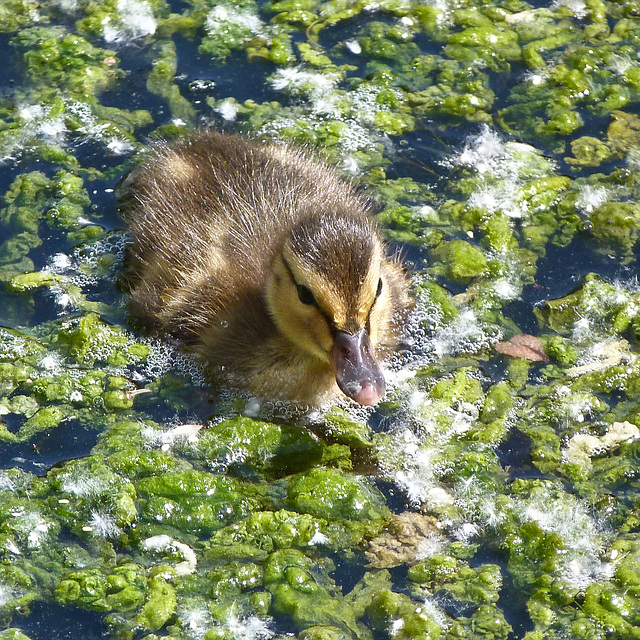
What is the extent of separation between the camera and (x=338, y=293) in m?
4.33

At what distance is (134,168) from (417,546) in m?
3.26

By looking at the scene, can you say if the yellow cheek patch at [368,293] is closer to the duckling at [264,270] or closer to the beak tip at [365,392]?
the duckling at [264,270]

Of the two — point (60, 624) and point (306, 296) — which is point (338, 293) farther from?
point (60, 624)

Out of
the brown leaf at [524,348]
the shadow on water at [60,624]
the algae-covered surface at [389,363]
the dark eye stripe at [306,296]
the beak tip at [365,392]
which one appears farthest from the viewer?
the brown leaf at [524,348]

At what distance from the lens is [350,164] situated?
20.8 ft

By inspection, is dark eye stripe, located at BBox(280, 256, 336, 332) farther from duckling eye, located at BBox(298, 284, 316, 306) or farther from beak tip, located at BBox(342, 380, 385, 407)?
beak tip, located at BBox(342, 380, 385, 407)

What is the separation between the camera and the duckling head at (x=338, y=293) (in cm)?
432

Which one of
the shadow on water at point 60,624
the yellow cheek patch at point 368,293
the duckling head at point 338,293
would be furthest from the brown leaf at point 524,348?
the shadow on water at point 60,624

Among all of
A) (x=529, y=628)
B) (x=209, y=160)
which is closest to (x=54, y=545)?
(x=529, y=628)

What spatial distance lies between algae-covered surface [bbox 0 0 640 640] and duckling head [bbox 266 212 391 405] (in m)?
0.49

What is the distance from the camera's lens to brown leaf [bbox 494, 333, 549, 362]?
17.1ft

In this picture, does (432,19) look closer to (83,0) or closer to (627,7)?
(627,7)

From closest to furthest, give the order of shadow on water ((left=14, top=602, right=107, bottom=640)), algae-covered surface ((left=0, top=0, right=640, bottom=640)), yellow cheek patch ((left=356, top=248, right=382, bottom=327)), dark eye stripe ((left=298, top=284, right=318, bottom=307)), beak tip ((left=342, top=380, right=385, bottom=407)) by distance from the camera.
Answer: shadow on water ((left=14, top=602, right=107, bottom=640))
algae-covered surface ((left=0, top=0, right=640, bottom=640))
beak tip ((left=342, top=380, right=385, bottom=407))
yellow cheek patch ((left=356, top=248, right=382, bottom=327))
dark eye stripe ((left=298, top=284, right=318, bottom=307))

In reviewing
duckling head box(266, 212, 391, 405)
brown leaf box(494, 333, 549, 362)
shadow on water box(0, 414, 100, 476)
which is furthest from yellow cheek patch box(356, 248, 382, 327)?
shadow on water box(0, 414, 100, 476)
